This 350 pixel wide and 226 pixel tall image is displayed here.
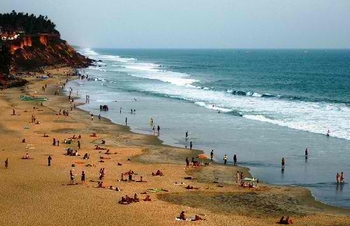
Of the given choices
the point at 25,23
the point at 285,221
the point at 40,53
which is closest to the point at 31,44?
the point at 40,53

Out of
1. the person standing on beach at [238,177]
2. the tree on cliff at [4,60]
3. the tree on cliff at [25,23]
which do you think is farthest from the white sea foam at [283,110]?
the tree on cliff at [25,23]

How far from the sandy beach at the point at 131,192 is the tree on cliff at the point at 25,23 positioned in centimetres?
11725

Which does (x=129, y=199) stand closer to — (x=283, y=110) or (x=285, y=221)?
(x=285, y=221)

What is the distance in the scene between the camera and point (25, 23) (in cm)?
15762

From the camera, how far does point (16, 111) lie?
58.1 m

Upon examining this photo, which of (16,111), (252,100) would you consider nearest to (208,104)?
(252,100)

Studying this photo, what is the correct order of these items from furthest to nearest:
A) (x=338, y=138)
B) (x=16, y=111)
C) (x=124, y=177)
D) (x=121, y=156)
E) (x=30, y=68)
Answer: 1. (x=30, y=68)
2. (x=16, y=111)
3. (x=338, y=138)
4. (x=121, y=156)
5. (x=124, y=177)

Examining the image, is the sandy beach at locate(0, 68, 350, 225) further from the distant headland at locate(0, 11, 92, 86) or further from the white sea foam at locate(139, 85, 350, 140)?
the distant headland at locate(0, 11, 92, 86)

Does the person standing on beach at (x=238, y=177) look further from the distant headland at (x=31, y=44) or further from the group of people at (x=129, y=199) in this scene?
the distant headland at (x=31, y=44)

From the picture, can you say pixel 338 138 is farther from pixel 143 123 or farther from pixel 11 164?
pixel 11 164

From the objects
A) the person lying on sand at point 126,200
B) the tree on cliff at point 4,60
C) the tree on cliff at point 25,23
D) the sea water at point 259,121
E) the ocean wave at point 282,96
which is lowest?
the person lying on sand at point 126,200

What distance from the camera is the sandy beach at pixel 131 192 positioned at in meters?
23.7

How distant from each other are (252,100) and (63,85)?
3761 centimetres

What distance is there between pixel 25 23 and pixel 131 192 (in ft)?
468
